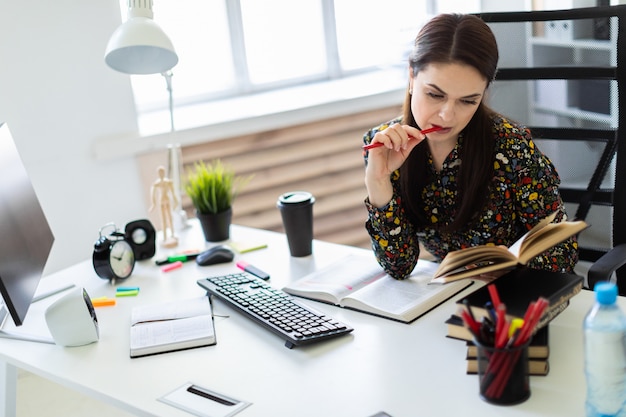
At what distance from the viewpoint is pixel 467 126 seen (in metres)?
1.80

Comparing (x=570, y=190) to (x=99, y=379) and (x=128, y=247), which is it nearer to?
(x=128, y=247)

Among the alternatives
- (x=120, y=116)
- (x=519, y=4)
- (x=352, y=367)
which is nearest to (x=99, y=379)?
(x=352, y=367)

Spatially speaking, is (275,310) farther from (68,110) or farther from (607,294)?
(68,110)

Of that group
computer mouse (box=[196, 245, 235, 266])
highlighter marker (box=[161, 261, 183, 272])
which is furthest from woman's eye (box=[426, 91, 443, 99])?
highlighter marker (box=[161, 261, 183, 272])

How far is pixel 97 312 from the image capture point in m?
1.73

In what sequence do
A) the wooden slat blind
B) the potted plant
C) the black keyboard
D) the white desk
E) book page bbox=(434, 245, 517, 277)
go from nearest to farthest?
the white desk
book page bbox=(434, 245, 517, 277)
the black keyboard
the potted plant
the wooden slat blind

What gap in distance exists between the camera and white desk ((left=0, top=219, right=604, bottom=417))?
1.23 meters

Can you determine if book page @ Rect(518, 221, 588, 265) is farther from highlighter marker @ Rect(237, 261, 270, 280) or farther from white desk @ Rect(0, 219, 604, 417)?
highlighter marker @ Rect(237, 261, 270, 280)

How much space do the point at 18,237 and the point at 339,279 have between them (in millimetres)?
671

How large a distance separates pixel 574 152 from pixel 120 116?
1.52 metres

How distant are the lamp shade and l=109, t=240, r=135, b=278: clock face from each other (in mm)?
445

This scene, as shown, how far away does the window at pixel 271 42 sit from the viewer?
3.11 metres

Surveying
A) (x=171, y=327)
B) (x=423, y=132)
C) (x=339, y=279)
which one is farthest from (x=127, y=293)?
(x=423, y=132)

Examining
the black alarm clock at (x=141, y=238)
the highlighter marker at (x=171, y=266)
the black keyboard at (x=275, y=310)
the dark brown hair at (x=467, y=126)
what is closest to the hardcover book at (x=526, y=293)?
the black keyboard at (x=275, y=310)
